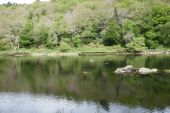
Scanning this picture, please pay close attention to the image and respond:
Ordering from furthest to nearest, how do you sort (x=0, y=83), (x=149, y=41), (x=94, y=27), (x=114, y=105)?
(x=94, y=27)
(x=149, y=41)
(x=0, y=83)
(x=114, y=105)

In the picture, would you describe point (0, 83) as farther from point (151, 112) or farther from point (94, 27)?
point (94, 27)

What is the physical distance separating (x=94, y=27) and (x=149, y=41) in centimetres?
1960

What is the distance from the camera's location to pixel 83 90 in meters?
52.3

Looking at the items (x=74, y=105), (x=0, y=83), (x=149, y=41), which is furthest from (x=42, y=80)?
(x=149, y=41)

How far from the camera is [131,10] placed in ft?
387

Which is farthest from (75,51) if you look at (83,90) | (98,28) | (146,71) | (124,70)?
(83,90)

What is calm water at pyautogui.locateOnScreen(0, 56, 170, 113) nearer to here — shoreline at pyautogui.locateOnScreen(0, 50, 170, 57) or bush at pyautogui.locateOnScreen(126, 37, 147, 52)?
shoreline at pyautogui.locateOnScreen(0, 50, 170, 57)

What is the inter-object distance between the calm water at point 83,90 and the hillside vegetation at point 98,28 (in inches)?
1189

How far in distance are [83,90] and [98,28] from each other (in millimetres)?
64403

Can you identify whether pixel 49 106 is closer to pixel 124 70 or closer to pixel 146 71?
pixel 124 70

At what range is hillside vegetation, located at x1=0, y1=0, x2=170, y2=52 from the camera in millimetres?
106188

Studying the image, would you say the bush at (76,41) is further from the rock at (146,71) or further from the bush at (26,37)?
the rock at (146,71)

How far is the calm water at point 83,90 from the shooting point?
41938 millimetres

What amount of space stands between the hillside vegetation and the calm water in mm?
30192
